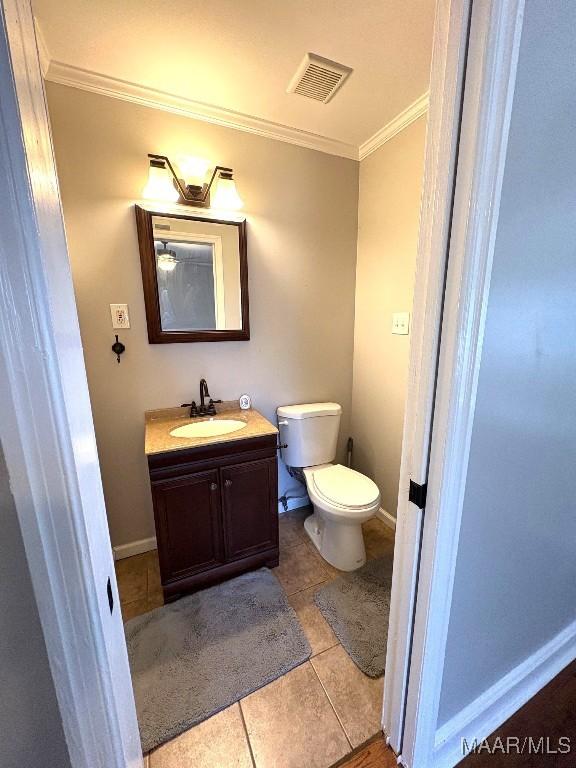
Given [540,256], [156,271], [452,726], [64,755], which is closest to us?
[64,755]

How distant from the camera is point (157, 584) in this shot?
163 cm

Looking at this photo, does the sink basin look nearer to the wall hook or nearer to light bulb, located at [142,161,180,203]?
the wall hook

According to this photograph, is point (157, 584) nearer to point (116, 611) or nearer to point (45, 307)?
point (116, 611)

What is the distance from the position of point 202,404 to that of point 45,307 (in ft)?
4.85

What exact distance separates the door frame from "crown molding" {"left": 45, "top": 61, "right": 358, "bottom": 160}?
56.3 inches

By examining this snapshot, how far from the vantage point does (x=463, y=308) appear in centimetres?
62

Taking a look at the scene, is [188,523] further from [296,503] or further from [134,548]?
[296,503]

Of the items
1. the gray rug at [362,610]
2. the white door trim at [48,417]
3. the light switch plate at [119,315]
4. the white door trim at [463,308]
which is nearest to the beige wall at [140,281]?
the light switch plate at [119,315]

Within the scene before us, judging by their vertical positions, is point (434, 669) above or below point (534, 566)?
below

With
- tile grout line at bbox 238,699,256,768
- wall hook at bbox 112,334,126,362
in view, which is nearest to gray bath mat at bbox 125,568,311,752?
tile grout line at bbox 238,699,256,768

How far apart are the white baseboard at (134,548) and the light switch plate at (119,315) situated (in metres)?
1.28

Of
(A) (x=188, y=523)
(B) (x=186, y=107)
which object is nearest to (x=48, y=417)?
(A) (x=188, y=523)

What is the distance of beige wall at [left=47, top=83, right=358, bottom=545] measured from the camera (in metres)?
1.46

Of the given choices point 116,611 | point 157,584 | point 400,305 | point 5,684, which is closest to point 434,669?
point 116,611
